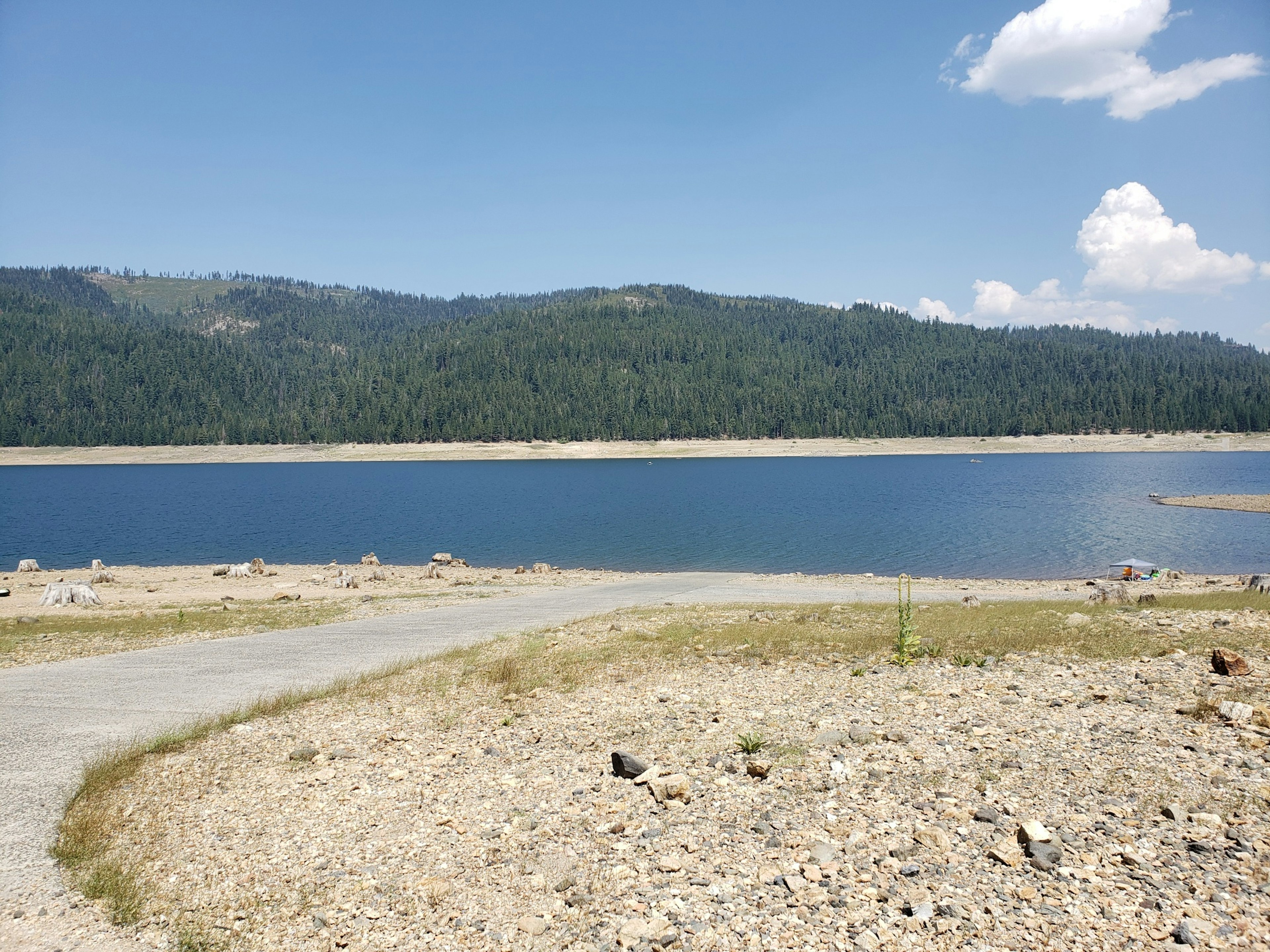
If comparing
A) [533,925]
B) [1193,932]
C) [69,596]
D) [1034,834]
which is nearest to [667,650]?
[1034,834]

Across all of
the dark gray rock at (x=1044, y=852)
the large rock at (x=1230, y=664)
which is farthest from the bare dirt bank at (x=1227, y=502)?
the dark gray rock at (x=1044, y=852)

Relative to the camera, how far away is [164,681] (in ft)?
39.8

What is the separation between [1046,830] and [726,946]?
280 centimetres

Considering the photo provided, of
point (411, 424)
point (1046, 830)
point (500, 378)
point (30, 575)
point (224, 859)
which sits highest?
point (500, 378)

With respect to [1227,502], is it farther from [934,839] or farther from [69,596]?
[69,596]

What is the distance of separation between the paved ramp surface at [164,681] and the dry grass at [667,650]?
368mm

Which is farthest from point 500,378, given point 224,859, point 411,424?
point 224,859

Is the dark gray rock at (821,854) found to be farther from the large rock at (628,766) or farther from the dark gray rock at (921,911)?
the large rock at (628,766)

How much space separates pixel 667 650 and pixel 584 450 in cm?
13447

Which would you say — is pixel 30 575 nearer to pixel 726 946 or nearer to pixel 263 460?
pixel 726 946

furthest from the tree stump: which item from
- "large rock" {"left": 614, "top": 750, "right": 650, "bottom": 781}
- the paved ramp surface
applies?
"large rock" {"left": 614, "top": 750, "right": 650, "bottom": 781}

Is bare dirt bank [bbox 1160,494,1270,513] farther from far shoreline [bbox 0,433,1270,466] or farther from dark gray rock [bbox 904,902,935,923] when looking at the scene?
far shoreline [bbox 0,433,1270,466]

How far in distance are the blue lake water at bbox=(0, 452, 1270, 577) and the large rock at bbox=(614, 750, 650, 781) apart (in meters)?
27.8

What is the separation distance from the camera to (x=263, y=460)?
463 feet
